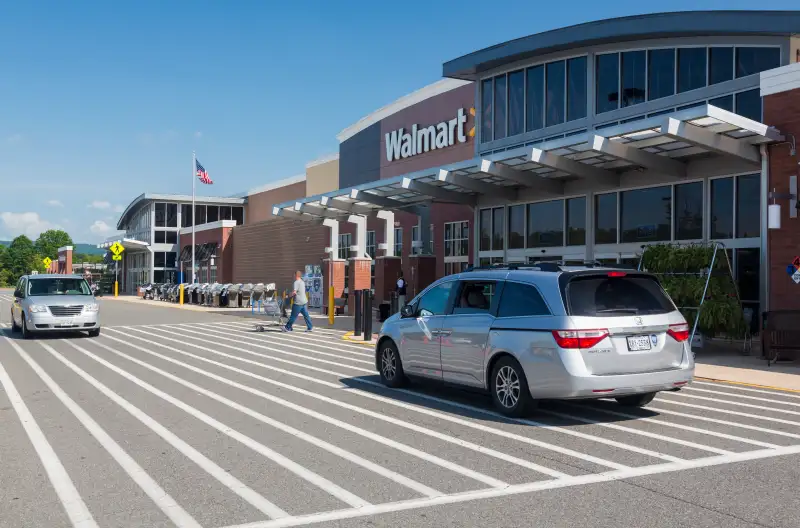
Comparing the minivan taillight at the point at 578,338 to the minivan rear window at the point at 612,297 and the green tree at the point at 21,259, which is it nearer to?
the minivan rear window at the point at 612,297

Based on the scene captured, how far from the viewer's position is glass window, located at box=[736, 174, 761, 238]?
661 inches

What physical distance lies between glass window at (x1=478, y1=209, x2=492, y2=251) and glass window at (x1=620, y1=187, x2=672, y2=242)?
5.84 m

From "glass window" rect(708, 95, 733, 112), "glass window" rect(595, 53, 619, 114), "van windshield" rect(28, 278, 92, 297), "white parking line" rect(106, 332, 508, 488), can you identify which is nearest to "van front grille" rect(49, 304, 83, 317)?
"van windshield" rect(28, 278, 92, 297)

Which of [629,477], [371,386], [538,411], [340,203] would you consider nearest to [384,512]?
[629,477]

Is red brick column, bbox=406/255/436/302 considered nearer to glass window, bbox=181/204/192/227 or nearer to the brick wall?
the brick wall

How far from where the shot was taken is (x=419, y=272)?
93.6ft

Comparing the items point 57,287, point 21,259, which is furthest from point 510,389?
point 21,259

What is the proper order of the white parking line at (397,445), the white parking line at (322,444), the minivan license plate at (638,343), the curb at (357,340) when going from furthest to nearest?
the curb at (357,340), the minivan license plate at (638,343), the white parking line at (397,445), the white parking line at (322,444)

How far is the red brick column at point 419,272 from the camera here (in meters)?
28.4

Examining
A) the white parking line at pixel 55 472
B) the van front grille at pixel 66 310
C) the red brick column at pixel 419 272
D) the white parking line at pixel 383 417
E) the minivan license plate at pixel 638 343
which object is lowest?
the white parking line at pixel 55 472

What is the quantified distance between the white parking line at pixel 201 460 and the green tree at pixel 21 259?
4619 inches

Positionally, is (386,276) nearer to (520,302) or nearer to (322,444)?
(520,302)

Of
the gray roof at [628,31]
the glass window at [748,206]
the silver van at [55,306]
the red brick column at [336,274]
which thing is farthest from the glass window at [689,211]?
the red brick column at [336,274]

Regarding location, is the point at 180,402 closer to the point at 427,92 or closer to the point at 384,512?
the point at 384,512
